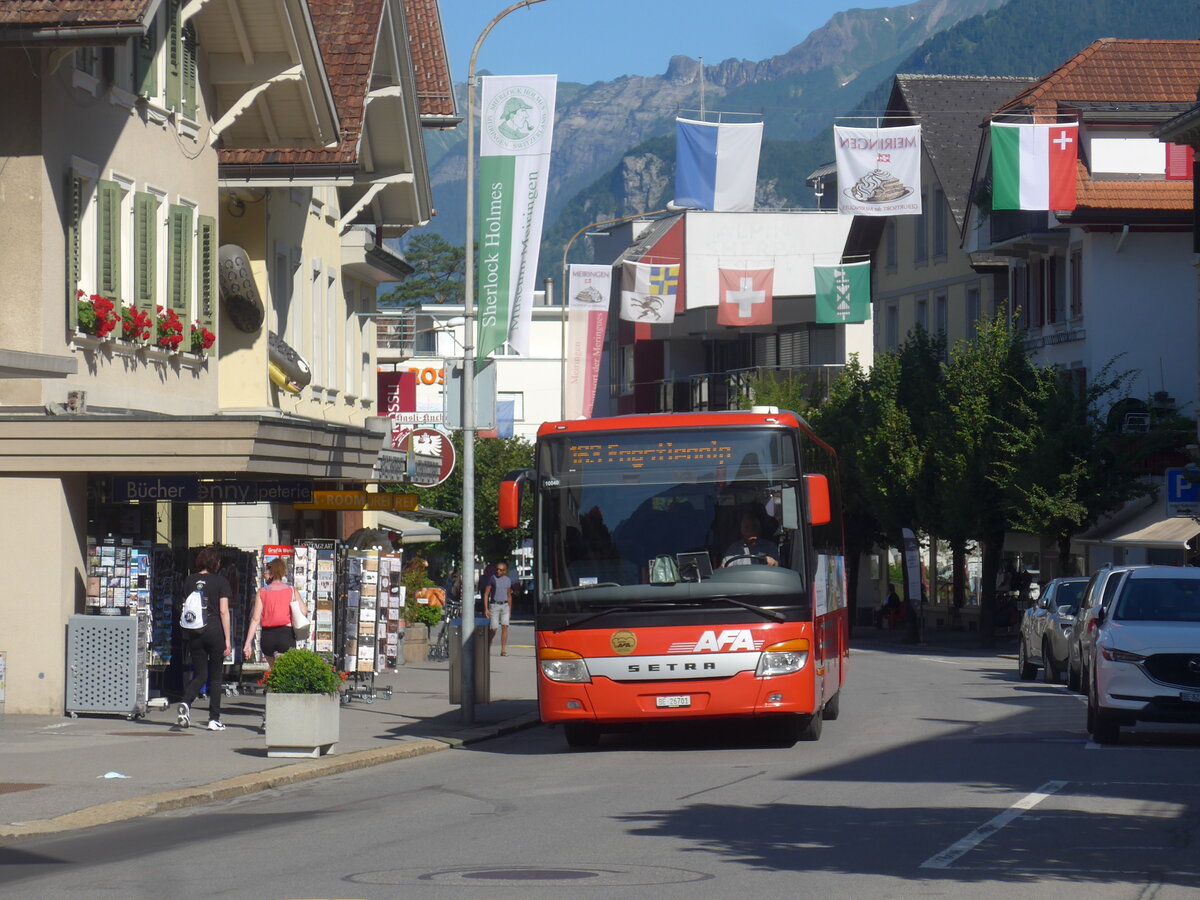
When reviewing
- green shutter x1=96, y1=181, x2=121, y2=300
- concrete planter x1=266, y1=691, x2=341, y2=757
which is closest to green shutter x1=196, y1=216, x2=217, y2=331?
green shutter x1=96, y1=181, x2=121, y2=300

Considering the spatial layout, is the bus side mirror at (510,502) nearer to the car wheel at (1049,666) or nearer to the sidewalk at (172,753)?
the sidewalk at (172,753)

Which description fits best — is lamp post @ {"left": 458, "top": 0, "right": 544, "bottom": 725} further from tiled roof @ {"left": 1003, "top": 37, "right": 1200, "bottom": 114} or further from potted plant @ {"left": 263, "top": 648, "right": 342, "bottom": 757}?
tiled roof @ {"left": 1003, "top": 37, "right": 1200, "bottom": 114}

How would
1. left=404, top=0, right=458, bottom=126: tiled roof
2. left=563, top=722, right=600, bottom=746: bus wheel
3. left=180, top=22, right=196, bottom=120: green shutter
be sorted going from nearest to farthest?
left=563, top=722, right=600, bottom=746: bus wheel → left=180, top=22, right=196, bottom=120: green shutter → left=404, top=0, right=458, bottom=126: tiled roof

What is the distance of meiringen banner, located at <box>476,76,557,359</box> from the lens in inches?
1061

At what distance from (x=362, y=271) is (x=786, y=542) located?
20.1m

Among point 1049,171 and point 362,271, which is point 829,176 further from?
point 362,271

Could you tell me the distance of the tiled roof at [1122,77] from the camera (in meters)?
54.3

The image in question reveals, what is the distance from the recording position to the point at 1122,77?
55.4 m

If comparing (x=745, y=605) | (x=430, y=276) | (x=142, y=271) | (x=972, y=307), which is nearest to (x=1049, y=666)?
(x=745, y=605)

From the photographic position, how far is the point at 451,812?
14.0 meters

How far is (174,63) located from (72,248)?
4.40 meters

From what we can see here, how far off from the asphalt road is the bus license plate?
478mm

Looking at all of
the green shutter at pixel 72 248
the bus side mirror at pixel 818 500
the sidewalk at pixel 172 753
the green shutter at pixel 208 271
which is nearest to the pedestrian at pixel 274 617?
the sidewalk at pixel 172 753

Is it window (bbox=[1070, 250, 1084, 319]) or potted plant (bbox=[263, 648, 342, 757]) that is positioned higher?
window (bbox=[1070, 250, 1084, 319])
